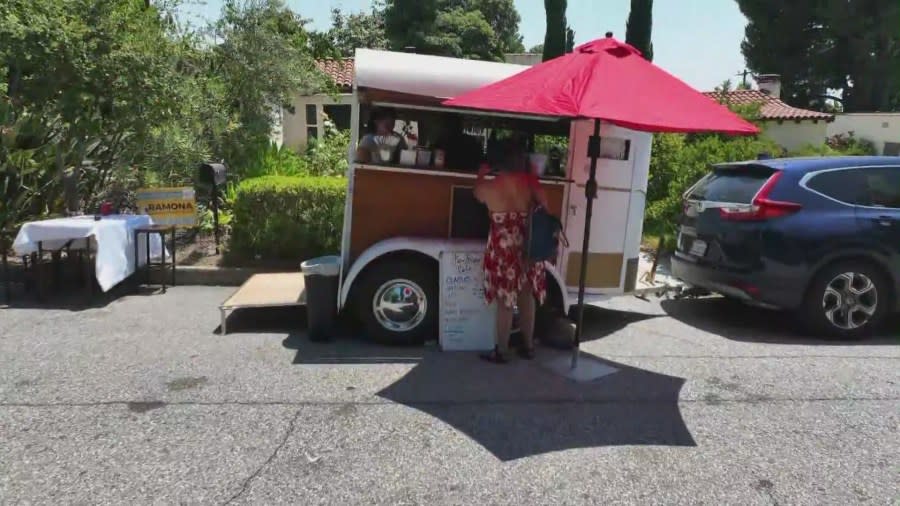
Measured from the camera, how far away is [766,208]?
232 inches

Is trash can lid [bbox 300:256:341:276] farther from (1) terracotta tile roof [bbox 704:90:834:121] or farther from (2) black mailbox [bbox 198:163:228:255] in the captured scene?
(1) terracotta tile roof [bbox 704:90:834:121]

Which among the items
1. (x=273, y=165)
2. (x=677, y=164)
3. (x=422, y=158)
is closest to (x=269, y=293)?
(x=422, y=158)

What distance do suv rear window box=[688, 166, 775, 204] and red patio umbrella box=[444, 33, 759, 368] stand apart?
1800 mm

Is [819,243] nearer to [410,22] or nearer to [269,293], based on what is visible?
[269,293]

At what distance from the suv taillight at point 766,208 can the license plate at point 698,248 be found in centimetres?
47

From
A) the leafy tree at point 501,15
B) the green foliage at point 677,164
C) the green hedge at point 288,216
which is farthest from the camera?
the leafy tree at point 501,15

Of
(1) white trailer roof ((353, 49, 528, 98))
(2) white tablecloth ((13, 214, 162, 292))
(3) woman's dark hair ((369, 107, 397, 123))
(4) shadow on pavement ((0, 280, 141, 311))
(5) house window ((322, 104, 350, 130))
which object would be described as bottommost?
(4) shadow on pavement ((0, 280, 141, 311))

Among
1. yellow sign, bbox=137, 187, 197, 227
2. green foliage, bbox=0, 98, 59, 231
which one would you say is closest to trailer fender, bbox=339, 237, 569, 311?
yellow sign, bbox=137, 187, 197, 227

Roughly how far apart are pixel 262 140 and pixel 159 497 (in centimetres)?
886

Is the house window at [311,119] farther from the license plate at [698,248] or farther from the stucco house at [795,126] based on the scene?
the stucco house at [795,126]

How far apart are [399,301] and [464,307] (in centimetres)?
55

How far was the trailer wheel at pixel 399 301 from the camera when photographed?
5.40 metres

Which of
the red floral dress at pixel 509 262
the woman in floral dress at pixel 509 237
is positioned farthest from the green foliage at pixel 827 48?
the red floral dress at pixel 509 262

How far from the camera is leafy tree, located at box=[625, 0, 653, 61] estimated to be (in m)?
27.5
